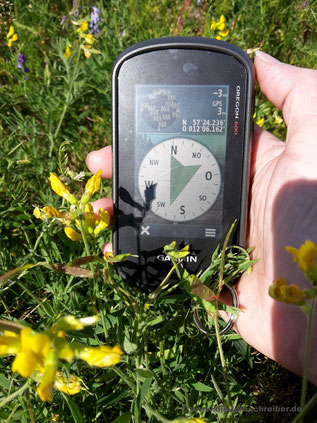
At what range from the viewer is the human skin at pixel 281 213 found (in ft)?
3.67

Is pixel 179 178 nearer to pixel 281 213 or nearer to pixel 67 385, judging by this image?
pixel 281 213

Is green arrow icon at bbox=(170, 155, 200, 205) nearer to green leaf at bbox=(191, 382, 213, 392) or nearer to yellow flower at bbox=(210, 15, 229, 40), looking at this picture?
green leaf at bbox=(191, 382, 213, 392)

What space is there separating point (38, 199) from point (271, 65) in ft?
3.62

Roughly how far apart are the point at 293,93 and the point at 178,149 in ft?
1.42

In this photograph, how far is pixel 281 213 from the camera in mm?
1195

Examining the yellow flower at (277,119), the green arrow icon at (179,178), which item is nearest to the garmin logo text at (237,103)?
the green arrow icon at (179,178)

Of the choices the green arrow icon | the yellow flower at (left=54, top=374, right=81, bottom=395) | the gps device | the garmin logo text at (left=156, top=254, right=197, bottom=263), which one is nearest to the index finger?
the gps device

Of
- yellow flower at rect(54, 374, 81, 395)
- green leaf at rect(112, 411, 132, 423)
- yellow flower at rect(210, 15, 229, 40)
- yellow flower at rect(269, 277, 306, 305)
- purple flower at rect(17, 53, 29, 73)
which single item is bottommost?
green leaf at rect(112, 411, 132, 423)

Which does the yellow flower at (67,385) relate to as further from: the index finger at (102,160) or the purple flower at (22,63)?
the purple flower at (22,63)

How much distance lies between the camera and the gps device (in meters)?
1.33

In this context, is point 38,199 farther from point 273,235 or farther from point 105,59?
point 273,235

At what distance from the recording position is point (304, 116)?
1278 mm

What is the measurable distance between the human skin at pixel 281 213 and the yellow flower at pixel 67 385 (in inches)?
20.2

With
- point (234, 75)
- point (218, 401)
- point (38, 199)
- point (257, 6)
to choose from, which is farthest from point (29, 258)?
point (257, 6)
